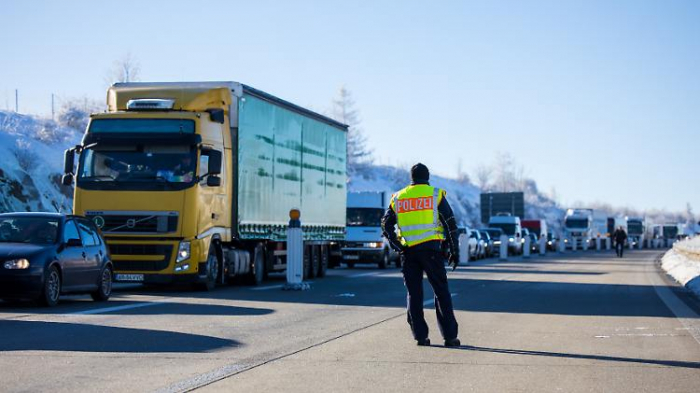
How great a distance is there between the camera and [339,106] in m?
130

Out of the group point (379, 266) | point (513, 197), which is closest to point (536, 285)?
point (379, 266)

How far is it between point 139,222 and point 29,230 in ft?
12.0

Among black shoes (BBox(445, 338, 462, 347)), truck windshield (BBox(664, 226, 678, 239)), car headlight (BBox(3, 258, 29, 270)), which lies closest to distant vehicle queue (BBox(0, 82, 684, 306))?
car headlight (BBox(3, 258, 29, 270))

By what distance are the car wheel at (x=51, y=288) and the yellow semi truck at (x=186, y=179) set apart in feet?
12.7

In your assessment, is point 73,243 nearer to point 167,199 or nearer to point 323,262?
point 167,199

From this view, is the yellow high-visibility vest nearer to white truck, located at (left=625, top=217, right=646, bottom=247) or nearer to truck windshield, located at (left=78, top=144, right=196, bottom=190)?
truck windshield, located at (left=78, top=144, right=196, bottom=190)

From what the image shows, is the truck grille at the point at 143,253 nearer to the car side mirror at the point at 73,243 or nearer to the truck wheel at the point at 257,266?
the car side mirror at the point at 73,243

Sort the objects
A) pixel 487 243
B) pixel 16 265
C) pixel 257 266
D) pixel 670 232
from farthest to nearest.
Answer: pixel 670 232
pixel 487 243
pixel 257 266
pixel 16 265

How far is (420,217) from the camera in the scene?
12242mm

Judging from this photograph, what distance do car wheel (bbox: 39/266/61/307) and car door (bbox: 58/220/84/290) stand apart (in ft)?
0.49

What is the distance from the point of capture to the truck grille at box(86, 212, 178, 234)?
2141 centimetres

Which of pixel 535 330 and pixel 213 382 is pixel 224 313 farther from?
pixel 213 382

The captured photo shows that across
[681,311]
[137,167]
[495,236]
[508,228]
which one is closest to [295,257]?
[137,167]

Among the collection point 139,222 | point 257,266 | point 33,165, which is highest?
point 33,165
